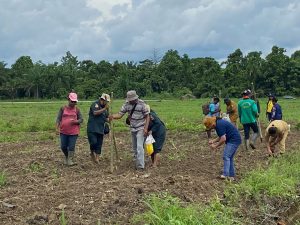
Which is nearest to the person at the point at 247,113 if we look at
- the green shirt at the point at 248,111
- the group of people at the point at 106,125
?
the green shirt at the point at 248,111

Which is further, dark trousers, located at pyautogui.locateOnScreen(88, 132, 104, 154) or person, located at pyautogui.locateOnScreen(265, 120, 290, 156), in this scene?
person, located at pyautogui.locateOnScreen(265, 120, 290, 156)

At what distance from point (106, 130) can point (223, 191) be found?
3.95 meters

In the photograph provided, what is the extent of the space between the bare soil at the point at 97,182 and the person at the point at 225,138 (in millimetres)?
327

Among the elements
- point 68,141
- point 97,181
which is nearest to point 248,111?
point 68,141

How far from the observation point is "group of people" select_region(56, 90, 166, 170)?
10055 millimetres

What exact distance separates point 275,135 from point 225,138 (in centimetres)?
300

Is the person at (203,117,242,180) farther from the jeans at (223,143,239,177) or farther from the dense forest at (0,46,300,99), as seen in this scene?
the dense forest at (0,46,300,99)

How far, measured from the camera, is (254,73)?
58.1 meters

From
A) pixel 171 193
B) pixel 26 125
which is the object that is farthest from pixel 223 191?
pixel 26 125

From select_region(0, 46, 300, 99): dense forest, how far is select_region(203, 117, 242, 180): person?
4667cm

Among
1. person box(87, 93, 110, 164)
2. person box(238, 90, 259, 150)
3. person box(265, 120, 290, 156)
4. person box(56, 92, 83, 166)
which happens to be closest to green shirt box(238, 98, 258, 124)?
person box(238, 90, 259, 150)

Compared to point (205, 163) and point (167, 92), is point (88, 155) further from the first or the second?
point (167, 92)

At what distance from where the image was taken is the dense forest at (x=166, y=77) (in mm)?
58031

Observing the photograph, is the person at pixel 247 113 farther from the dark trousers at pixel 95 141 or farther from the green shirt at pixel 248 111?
the dark trousers at pixel 95 141
